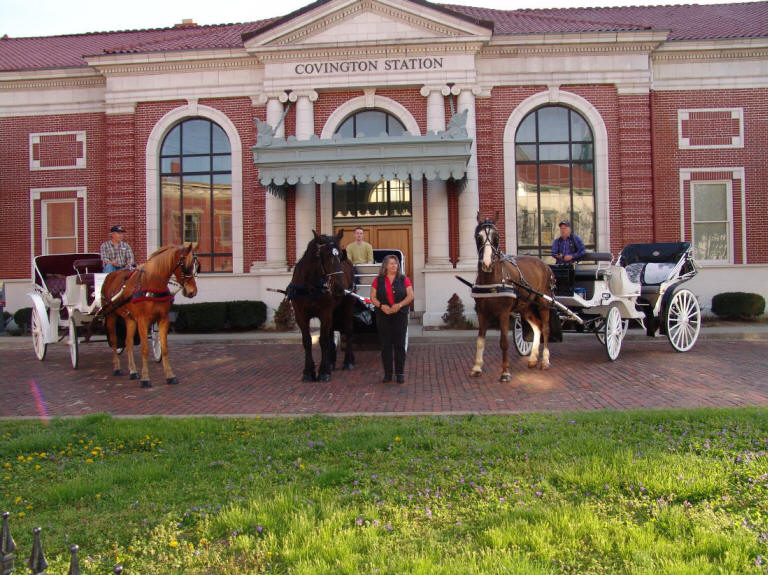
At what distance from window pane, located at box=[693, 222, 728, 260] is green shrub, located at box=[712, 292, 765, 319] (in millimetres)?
1740

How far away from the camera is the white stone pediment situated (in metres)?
18.0

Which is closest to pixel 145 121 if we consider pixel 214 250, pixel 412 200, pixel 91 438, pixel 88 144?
pixel 88 144

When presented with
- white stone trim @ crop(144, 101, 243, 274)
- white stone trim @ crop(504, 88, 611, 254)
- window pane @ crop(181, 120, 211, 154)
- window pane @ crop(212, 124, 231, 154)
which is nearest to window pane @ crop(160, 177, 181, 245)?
white stone trim @ crop(144, 101, 243, 274)

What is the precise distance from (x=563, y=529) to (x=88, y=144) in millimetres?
21220

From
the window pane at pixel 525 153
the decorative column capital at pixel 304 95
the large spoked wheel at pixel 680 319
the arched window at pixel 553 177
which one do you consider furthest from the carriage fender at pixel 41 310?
the window pane at pixel 525 153

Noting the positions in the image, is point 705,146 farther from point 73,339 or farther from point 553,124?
point 73,339

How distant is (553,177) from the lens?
19.3 meters

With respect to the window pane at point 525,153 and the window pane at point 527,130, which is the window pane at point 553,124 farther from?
the window pane at point 525,153

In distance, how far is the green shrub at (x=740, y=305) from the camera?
17766 millimetres

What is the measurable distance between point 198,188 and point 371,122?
6.04 meters

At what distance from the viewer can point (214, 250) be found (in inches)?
787

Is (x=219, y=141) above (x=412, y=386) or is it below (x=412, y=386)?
above

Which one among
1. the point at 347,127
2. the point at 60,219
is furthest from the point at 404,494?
the point at 60,219

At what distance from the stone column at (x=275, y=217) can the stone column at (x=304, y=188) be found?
1.50 feet
